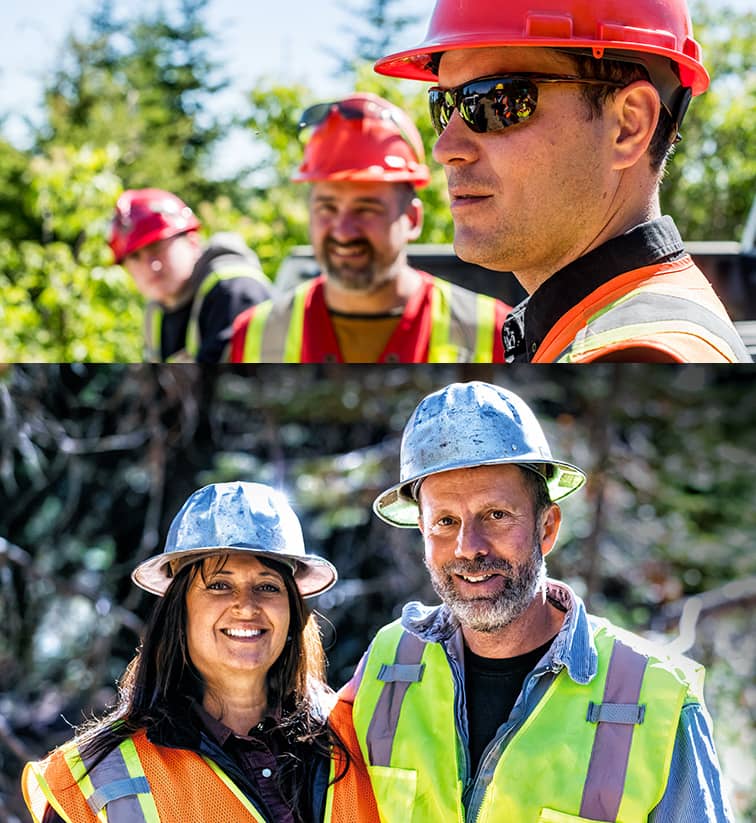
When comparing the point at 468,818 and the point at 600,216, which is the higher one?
the point at 600,216

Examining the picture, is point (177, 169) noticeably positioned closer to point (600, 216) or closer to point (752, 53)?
point (752, 53)

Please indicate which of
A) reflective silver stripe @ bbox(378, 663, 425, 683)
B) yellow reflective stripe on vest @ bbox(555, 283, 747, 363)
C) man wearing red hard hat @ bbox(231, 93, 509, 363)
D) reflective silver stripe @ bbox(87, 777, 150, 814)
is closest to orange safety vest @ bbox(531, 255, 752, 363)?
yellow reflective stripe on vest @ bbox(555, 283, 747, 363)

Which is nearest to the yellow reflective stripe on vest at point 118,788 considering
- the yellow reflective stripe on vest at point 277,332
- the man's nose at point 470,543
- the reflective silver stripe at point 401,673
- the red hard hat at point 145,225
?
the reflective silver stripe at point 401,673

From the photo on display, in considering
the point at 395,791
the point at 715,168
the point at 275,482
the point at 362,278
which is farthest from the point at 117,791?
the point at 715,168

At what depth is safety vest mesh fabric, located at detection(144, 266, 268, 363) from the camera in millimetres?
5160

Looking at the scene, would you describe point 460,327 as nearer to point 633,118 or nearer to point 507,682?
point 507,682

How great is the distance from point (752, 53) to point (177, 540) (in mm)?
13250

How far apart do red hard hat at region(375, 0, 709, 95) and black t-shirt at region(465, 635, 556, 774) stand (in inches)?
41.7

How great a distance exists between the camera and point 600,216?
1967 millimetres

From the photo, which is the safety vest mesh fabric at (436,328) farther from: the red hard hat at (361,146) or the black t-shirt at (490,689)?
the black t-shirt at (490,689)

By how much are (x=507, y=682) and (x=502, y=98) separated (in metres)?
1.04

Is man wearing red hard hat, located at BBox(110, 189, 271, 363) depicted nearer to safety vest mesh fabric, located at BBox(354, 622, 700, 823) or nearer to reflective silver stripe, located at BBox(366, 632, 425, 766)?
reflective silver stripe, located at BBox(366, 632, 425, 766)

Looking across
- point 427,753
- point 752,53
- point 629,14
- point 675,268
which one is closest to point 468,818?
point 427,753


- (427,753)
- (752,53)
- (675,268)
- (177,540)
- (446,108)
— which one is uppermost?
(752,53)
